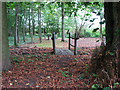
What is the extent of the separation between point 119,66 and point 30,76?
99.7 inches

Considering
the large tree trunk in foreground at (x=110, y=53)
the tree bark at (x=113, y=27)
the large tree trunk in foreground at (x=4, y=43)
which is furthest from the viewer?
the large tree trunk in foreground at (x=4, y=43)

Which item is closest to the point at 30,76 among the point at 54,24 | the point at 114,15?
the point at 114,15

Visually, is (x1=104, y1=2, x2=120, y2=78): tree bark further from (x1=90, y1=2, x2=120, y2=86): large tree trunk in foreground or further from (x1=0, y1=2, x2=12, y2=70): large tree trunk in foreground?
(x1=0, y1=2, x2=12, y2=70): large tree trunk in foreground

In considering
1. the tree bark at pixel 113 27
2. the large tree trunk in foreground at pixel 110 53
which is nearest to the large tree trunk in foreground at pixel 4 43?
the large tree trunk in foreground at pixel 110 53

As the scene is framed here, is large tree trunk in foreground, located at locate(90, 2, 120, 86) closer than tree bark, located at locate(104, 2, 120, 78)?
Yes

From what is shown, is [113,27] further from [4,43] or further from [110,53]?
[4,43]

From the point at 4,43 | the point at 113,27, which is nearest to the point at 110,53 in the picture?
Answer: the point at 113,27

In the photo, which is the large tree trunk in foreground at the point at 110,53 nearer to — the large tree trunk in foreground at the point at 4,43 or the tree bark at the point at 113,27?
the tree bark at the point at 113,27

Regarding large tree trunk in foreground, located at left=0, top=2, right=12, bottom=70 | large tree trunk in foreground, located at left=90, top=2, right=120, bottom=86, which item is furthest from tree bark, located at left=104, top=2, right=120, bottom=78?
large tree trunk in foreground, located at left=0, top=2, right=12, bottom=70

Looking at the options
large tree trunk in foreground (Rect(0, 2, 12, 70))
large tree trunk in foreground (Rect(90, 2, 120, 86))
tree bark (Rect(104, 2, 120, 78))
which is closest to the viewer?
large tree trunk in foreground (Rect(90, 2, 120, 86))

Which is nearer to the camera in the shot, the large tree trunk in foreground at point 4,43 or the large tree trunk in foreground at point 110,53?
the large tree trunk in foreground at point 110,53

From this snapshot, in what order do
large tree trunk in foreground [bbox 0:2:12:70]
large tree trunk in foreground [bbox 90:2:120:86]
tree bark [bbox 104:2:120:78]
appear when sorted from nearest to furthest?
large tree trunk in foreground [bbox 90:2:120:86]
tree bark [bbox 104:2:120:78]
large tree trunk in foreground [bbox 0:2:12:70]

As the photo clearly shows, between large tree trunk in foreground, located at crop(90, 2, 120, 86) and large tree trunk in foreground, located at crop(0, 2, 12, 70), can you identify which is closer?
large tree trunk in foreground, located at crop(90, 2, 120, 86)

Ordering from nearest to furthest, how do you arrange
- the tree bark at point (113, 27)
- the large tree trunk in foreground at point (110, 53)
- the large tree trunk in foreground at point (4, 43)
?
the large tree trunk in foreground at point (110, 53)
the tree bark at point (113, 27)
the large tree trunk in foreground at point (4, 43)
